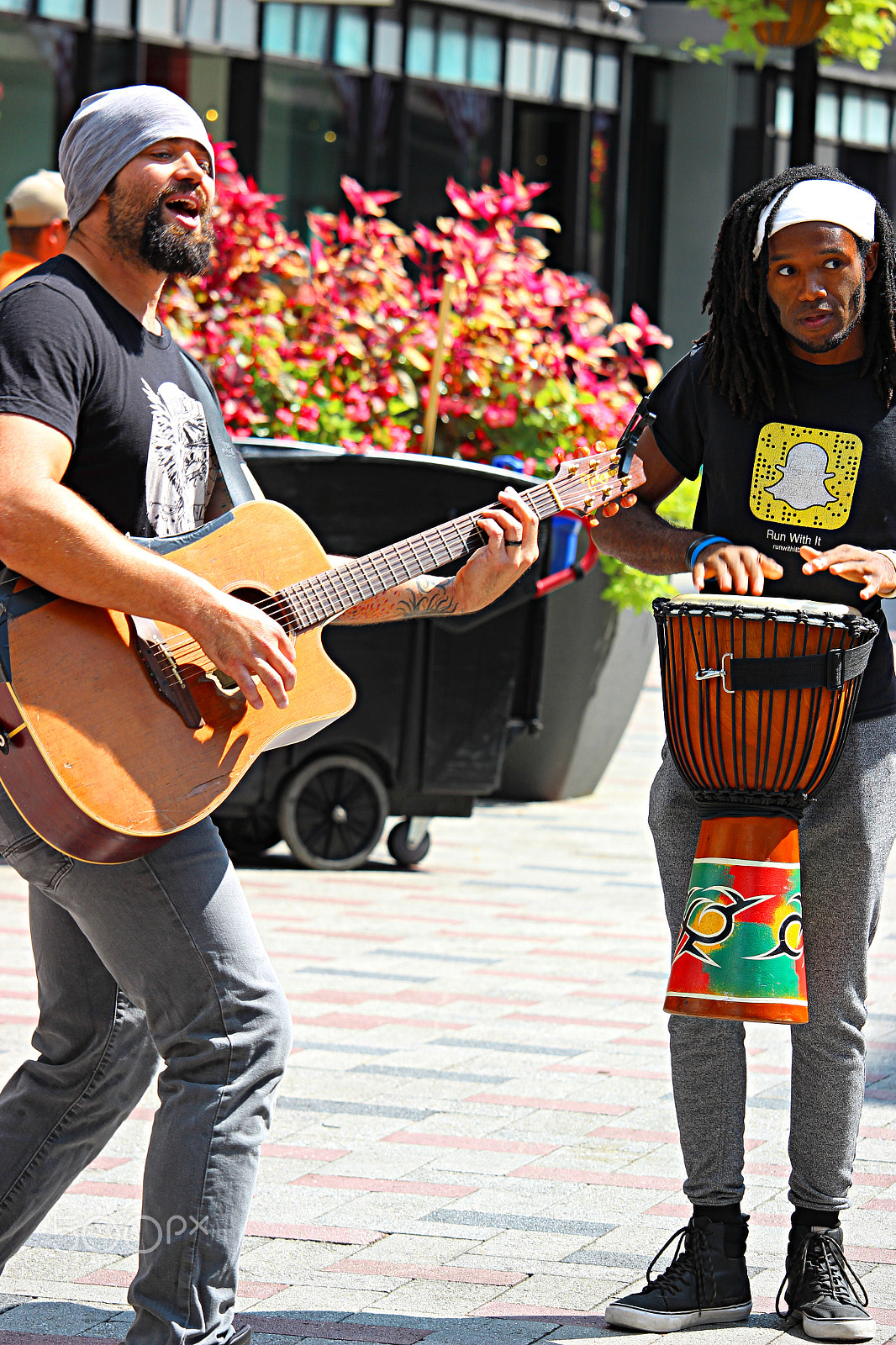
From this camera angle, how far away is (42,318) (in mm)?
2777

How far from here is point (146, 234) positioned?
2.93m

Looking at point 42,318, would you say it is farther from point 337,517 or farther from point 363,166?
point 363,166

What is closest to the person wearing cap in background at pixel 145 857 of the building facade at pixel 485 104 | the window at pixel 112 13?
the building facade at pixel 485 104

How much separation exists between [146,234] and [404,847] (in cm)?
459

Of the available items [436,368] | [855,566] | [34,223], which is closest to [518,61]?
[436,368]

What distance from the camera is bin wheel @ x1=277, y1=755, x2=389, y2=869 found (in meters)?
7.08

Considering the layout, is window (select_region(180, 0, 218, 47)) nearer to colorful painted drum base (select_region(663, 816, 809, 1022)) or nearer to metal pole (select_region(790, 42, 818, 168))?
metal pole (select_region(790, 42, 818, 168))

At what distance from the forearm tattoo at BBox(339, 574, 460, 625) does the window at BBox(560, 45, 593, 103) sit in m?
17.7

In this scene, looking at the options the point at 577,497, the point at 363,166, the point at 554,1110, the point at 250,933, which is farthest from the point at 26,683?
the point at 363,166

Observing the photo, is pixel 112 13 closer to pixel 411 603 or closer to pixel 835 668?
pixel 411 603

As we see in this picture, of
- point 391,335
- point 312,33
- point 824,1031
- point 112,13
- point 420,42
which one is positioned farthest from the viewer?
point 420,42

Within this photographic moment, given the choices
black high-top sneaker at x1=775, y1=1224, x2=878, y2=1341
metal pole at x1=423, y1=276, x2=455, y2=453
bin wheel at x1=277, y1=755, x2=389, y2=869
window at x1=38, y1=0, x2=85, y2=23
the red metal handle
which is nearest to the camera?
black high-top sneaker at x1=775, y1=1224, x2=878, y2=1341

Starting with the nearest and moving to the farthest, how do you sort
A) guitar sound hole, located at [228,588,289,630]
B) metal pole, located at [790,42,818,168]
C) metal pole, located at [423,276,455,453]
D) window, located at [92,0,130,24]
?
guitar sound hole, located at [228,588,289,630], metal pole, located at [423,276,455,453], metal pole, located at [790,42,818,168], window, located at [92,0,130,24]

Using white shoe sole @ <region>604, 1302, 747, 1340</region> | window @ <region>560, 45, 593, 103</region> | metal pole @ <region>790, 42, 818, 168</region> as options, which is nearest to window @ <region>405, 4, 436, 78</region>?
window @ <region>560, 45, 593, 103</region>
